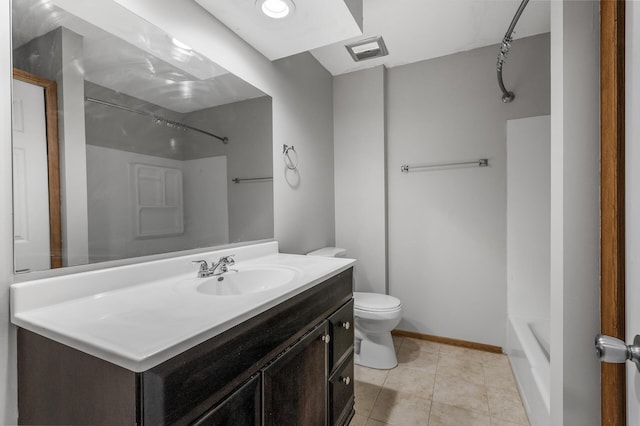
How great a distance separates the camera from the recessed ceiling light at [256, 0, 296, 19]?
1328 millimetres

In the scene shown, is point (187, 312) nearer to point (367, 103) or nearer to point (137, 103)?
point (137, 103)

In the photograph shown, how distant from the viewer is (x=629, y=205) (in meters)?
0.56

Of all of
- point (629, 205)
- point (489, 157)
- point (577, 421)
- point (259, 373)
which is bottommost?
point (577, 421)

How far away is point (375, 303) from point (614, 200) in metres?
1.60

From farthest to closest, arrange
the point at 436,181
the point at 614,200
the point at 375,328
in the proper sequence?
the point at 436,181, the point at 375,328, the point at 614,200

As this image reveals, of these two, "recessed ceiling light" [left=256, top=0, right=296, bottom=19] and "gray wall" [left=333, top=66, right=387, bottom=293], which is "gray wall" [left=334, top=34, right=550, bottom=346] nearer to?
"gray wall" [left=333, top=66, right=387, bottom=293]

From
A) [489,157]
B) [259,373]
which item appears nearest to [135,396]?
[259,373]

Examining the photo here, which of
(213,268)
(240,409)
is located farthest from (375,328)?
(240,409)

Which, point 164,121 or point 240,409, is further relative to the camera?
point 164,121

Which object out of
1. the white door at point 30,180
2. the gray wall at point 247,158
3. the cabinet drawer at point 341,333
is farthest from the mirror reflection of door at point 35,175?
the cabinet drawer at point 341,333

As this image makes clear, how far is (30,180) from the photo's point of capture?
0.83m

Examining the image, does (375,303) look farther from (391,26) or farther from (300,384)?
(391,26)

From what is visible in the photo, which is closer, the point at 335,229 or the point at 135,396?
the point at 135,396

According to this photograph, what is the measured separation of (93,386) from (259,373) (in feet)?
1.30
